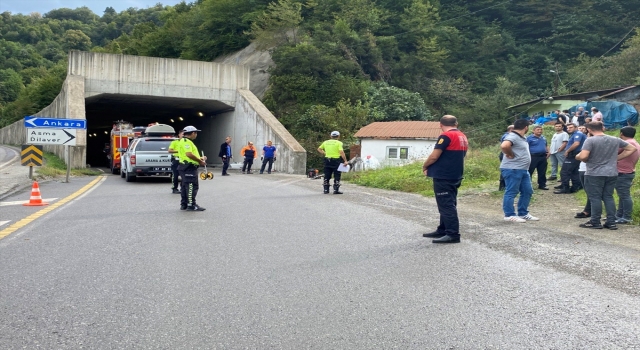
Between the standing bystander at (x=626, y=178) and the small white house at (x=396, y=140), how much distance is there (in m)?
29.3

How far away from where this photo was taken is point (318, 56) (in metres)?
45.4

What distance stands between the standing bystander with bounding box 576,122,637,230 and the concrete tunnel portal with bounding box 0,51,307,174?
2131 cm

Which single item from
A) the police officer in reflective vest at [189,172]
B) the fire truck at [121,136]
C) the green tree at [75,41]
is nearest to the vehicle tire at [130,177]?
the fire truck at [121,136]

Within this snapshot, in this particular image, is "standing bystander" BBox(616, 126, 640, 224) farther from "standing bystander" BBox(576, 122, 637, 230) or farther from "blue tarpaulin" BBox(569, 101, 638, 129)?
"blue tarpaulin" BBox(569, 101, 638, 129)

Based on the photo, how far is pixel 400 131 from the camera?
4128 centimetres

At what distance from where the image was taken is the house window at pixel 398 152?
40.7 metres

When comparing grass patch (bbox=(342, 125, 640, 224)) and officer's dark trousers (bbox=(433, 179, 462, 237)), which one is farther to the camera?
grass patch (bbox=(342, 125, 640, 224))

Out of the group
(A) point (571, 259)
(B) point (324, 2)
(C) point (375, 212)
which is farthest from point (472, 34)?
(A) point (571, 259)

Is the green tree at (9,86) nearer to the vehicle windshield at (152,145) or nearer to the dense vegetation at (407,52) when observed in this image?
the dense vegetation at (407,52)

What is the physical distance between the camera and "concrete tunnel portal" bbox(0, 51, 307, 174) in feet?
103

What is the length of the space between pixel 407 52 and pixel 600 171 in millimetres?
48098

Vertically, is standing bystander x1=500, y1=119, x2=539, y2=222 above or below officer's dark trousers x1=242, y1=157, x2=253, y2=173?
above

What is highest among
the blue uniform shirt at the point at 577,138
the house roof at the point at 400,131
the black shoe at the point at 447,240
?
the house roof at the point at 400,131

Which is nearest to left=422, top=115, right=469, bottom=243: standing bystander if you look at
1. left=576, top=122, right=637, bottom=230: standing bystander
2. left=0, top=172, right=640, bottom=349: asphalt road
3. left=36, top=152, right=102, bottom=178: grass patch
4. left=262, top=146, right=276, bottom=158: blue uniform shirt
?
left=0, top=172, right=640, bottom=349: asphalt road
